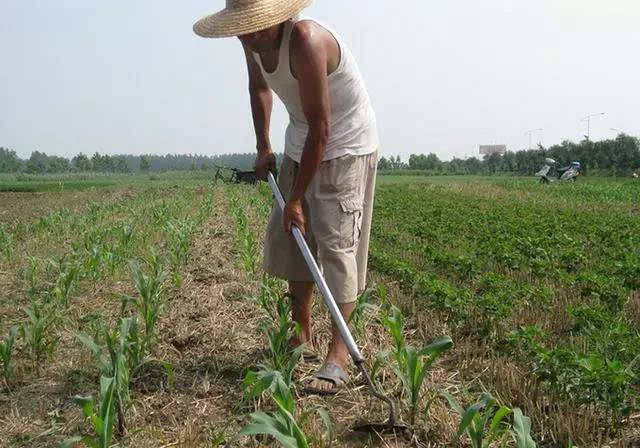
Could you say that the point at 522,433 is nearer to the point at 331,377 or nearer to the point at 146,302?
the point at 331,377

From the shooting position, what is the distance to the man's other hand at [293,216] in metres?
3.18

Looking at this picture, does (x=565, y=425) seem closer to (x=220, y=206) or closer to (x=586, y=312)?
(x=586, y=312)

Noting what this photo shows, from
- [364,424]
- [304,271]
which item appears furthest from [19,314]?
[364,424]

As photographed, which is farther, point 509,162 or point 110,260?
point 509,162

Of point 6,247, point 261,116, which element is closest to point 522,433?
point 261,116

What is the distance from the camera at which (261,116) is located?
376 cm

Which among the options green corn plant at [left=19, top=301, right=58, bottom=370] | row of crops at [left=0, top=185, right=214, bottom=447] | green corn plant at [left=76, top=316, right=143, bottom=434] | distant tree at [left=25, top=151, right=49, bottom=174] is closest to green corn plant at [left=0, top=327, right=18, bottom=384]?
row of crops at [left=0, top=185, right=214, bottom=447]

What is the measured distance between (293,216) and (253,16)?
98cm

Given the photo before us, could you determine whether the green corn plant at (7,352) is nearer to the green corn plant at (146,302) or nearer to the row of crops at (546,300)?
the green corn plant at (146,302)

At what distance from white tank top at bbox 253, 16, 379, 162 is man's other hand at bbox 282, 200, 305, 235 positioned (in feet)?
1.08

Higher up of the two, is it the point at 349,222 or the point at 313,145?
the point at 313,145

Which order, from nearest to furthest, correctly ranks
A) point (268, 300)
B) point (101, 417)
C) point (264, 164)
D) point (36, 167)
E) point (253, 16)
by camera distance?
point (101, 417) < point (253, 16) < point (264, 164) < point (268, 300) < point (36, 167)

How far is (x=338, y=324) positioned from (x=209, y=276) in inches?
131

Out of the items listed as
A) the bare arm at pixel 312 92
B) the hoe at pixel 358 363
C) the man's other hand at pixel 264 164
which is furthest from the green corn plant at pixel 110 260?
the bare arm at pixel 312 92
